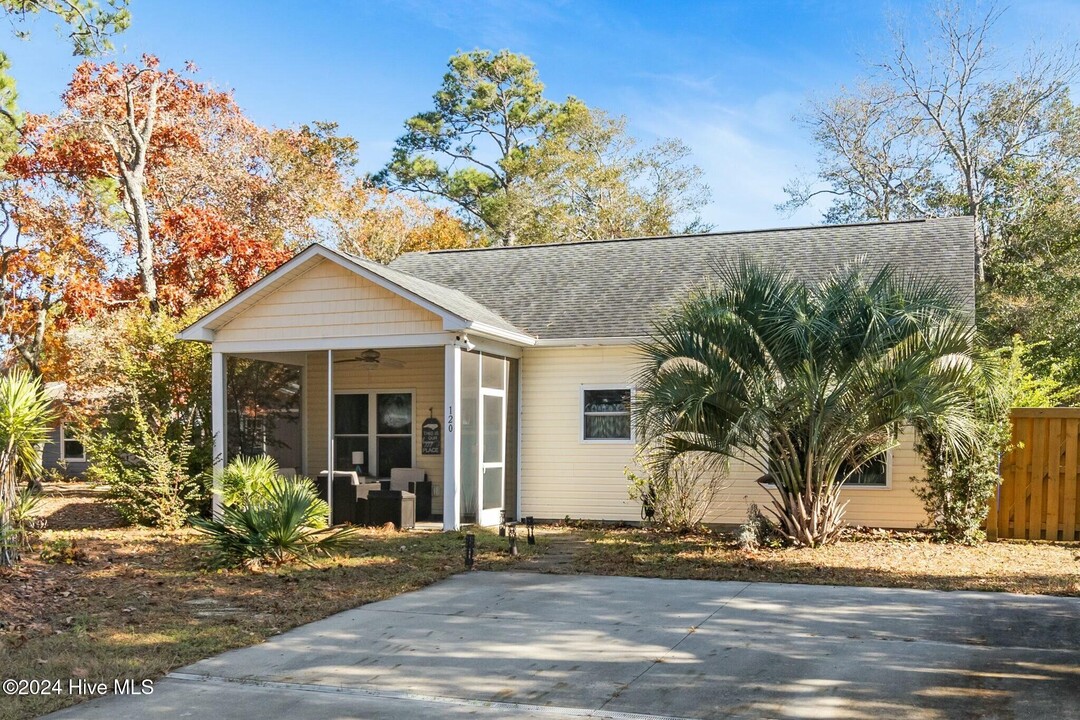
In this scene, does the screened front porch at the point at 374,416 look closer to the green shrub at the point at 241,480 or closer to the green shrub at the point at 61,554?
the green shrub at the point at 241,480

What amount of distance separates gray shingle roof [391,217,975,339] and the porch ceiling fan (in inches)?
75.8

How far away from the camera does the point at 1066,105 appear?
27953mm

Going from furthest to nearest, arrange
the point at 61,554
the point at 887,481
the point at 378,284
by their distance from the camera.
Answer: the point at 378,284 < the point at 887,481 < the point at 61,554

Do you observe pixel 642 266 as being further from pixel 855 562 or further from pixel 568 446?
pixel 855 562

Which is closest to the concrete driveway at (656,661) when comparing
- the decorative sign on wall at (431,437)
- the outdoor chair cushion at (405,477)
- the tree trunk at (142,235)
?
the outdoor chair cushion at (405,477)

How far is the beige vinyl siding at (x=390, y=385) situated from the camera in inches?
676

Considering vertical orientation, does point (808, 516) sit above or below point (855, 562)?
above

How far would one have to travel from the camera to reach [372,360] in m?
16.7

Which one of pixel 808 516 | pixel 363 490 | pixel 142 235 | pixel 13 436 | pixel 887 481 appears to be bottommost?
pixel 363 490

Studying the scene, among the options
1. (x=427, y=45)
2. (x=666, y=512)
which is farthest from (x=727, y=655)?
(x=427, y=45)

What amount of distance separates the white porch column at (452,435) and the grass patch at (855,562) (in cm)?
200

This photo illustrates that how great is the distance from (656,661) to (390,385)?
11869mm

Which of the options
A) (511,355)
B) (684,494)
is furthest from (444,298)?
(684,494)

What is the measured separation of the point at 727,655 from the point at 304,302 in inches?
393
